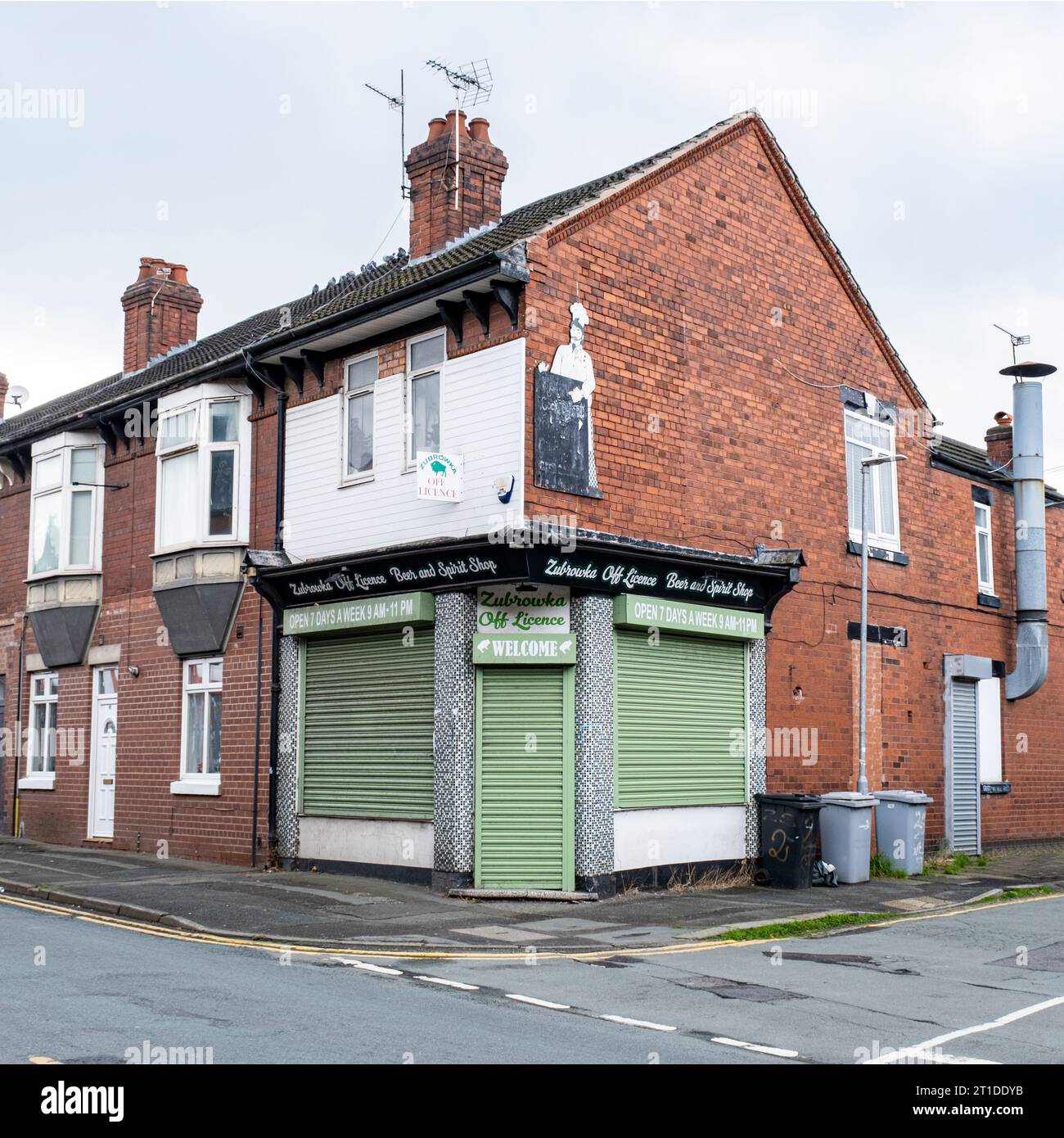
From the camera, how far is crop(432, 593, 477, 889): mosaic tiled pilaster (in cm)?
1497

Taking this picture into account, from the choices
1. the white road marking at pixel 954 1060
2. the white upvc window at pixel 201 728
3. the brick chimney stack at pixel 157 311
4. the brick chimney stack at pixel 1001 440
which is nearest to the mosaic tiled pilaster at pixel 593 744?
the white upvc window at pixel 201 728

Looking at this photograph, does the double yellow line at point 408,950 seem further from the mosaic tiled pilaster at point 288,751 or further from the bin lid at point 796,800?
the mosaic tiled pilaster at point 288,751

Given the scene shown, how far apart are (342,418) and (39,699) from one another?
952 cm

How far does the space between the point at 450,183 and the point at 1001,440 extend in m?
11.7

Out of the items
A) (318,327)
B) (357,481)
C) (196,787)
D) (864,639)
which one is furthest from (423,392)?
(864,639)

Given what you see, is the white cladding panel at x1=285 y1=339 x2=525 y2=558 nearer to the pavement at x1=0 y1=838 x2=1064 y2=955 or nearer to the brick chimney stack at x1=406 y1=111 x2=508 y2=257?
the brick chimney stack at x1=406 y1=111 x2=508 y2=257

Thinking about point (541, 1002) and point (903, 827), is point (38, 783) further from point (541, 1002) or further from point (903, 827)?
point (541, 1002)

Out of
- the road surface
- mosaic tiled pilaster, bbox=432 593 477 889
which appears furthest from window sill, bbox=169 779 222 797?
the road surface

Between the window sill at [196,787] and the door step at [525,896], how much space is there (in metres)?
5.25

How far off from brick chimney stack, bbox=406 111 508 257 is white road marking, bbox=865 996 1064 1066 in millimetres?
13503

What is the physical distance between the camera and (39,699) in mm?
23109

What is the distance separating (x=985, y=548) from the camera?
75.8 feet
